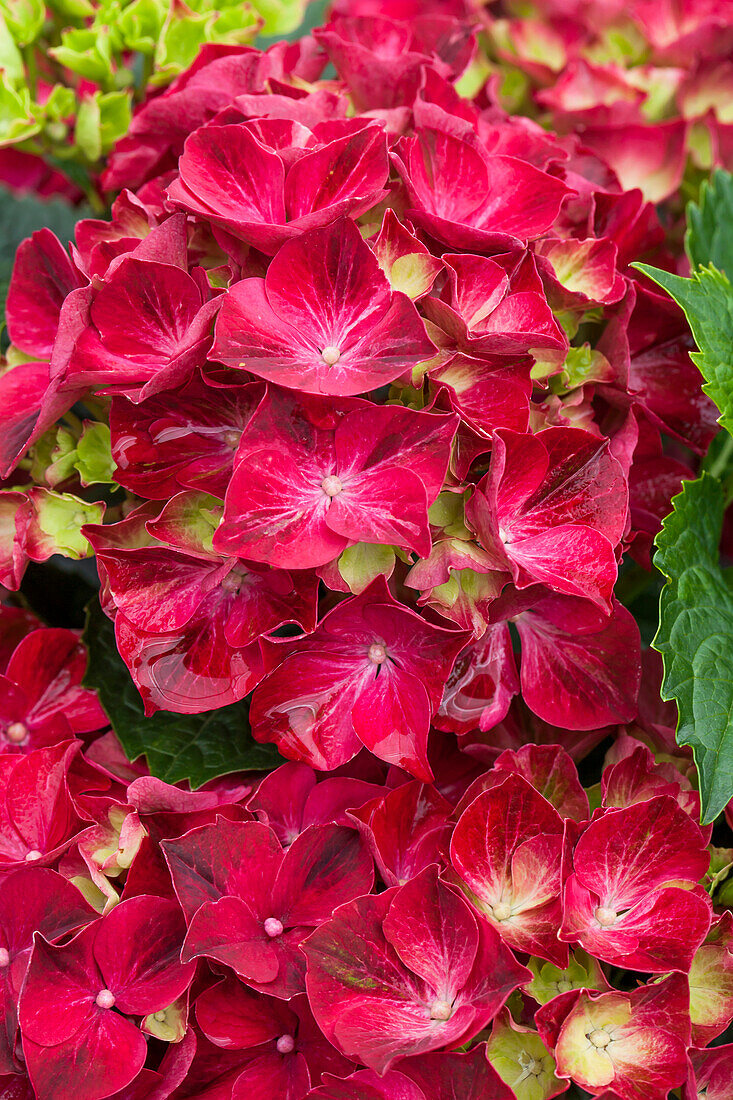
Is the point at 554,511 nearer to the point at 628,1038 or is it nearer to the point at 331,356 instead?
the point at 331,356

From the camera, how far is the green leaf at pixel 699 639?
22.2 inches

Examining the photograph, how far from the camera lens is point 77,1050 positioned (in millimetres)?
511

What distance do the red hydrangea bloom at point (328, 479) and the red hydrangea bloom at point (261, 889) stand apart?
0.15 meters

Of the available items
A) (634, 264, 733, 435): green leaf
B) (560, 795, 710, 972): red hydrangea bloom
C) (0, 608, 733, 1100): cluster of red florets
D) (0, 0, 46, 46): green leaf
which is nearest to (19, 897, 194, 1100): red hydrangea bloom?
(0, 608, 733, 1100): cluster of red florets

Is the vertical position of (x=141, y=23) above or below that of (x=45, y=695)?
above

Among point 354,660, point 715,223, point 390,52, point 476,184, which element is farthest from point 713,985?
point 390,52

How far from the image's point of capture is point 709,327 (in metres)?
0.66

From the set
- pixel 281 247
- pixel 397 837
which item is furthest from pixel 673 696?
pixel 281 247

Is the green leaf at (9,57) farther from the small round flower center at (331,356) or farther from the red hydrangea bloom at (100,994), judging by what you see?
the red hydrangea bloom at (100,994)

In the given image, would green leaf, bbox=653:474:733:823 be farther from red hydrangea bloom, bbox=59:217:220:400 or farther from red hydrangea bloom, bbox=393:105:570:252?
red hydrangea bloom, bbox=59:217:220:400

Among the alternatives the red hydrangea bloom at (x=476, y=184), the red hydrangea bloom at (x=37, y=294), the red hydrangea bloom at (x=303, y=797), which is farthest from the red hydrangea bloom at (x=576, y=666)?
the red hydrangea bloom at (x=37, y=294)

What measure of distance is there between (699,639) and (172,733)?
1.10 ft

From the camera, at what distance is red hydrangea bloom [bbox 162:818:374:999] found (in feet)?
1.66

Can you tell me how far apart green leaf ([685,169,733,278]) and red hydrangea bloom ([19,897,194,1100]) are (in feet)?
2.01
